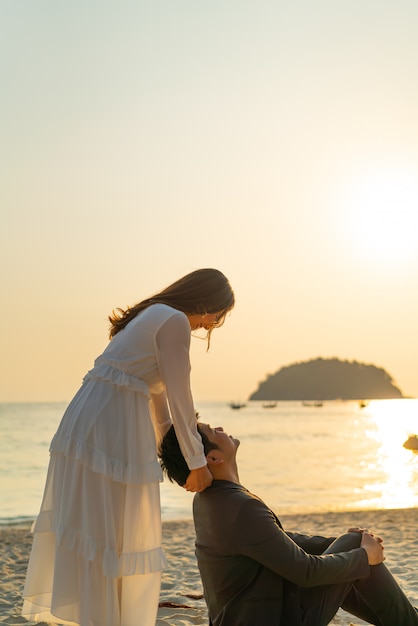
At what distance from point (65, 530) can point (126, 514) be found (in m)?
0.27

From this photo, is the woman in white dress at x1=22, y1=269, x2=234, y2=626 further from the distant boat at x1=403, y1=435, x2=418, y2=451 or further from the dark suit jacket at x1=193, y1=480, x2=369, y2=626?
the distant boat at x1=403, y1=435, x2=418, y2=451

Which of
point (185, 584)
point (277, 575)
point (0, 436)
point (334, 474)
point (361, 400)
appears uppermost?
point (277, 575)

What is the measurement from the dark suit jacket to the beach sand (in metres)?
1.77

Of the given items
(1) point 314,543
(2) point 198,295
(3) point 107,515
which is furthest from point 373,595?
(2) point 198,295

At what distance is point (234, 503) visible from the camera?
2.92m

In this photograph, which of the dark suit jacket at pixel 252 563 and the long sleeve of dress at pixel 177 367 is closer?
the dark suit jacket at pixel 252 563

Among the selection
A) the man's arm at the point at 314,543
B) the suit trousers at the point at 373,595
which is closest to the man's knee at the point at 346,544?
the suit trousers at the point at 373,595

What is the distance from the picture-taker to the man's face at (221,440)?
10.4 feet

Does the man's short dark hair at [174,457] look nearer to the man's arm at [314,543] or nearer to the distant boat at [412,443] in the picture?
the man's arm at [314,543]

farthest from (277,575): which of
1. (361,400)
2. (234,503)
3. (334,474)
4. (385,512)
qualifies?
(361,400)

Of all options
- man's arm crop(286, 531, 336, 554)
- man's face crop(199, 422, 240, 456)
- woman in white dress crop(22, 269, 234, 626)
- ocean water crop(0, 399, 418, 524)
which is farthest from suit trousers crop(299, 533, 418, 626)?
ocean water crop(0, 399, 418, 524)

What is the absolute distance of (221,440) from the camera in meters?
3.18

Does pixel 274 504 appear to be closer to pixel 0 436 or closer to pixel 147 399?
pixel 147 399

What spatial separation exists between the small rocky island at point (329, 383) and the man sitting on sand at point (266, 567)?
134907mm
